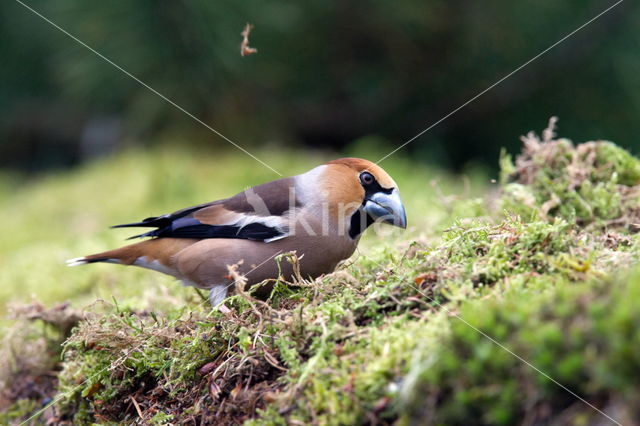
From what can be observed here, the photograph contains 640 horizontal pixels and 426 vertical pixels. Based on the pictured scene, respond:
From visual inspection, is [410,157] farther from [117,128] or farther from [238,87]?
[117,128]

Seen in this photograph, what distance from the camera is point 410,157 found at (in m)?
9.08

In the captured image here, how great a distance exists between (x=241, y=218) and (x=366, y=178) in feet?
2.41

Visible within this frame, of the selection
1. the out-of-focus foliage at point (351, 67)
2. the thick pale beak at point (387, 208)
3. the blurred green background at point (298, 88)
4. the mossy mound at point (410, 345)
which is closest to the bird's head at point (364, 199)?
the thick pale beak at point (387, 208)

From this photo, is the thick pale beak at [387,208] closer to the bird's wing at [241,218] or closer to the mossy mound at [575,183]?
the bird's wing at [241,218]

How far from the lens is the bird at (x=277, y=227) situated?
3.38 m

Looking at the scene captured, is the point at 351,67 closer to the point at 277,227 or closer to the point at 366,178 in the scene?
the point at 366,178

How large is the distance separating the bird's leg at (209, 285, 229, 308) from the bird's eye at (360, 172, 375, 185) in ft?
3.13

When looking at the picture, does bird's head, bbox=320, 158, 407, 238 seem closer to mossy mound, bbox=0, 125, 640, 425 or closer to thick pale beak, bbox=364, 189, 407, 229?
thick pale beak, bbox=364, 189, 407, 229

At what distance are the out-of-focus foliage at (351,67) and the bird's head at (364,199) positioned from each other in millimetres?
4507

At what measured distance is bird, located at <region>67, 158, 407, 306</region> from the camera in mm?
3377

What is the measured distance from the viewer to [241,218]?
3572mm

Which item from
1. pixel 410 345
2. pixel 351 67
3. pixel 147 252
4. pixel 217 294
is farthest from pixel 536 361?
pixel 351 67

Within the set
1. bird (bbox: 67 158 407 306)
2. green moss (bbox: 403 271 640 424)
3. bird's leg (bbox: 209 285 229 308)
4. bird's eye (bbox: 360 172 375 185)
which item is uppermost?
green moss (bbox: 403 271 640 424)

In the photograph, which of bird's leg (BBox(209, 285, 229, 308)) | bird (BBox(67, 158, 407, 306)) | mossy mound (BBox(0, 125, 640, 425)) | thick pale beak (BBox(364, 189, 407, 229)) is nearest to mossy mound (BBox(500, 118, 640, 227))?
mossy mound (BBox(0, 125, 640, 425))
